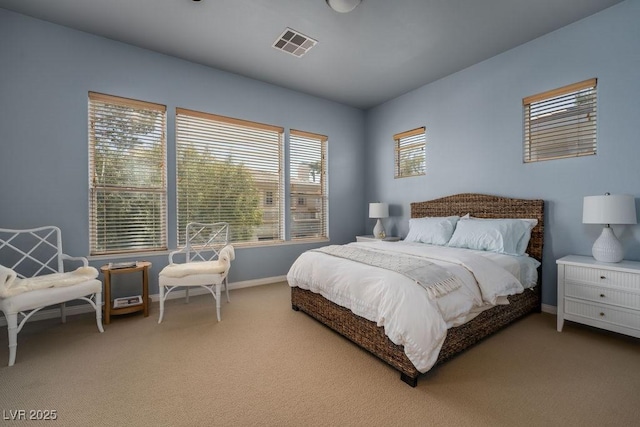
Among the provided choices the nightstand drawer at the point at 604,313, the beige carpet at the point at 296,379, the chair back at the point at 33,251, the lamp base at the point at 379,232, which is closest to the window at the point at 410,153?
the lamp base at the point at 379,232

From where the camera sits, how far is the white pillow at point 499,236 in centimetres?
295

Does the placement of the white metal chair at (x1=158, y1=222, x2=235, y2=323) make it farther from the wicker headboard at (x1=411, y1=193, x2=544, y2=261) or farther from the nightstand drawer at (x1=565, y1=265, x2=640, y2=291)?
the nightstand drawer at (x1=565, y1=265, x2=640, y2=291)

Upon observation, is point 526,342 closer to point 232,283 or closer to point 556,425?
point 556,425

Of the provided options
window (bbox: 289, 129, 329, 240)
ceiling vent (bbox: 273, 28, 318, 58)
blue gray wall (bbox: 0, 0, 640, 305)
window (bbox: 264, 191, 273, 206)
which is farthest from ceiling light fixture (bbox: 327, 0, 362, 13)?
window (bbox: 264, 191, 273, 206)

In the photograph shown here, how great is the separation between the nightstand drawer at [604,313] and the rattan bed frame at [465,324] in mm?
384

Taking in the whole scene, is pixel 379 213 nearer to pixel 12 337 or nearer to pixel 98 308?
pixel 98 308

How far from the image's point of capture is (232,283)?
3.95 metres

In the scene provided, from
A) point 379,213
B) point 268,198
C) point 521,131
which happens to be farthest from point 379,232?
point 521,131

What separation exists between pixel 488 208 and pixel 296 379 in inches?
122

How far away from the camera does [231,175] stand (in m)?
3.97

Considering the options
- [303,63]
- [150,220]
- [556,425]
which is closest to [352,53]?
[303,63]

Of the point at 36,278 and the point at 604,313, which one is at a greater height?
the point at 36,278

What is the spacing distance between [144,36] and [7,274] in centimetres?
268

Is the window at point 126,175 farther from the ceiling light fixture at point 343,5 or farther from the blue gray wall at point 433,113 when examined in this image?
the ceiling light fixture at point 343,5
